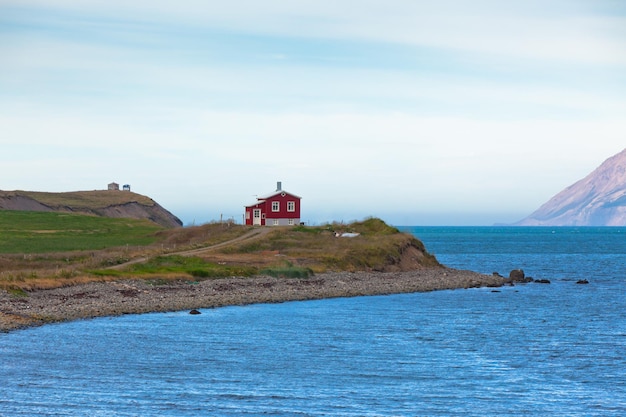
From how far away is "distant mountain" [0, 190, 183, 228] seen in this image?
594 feet

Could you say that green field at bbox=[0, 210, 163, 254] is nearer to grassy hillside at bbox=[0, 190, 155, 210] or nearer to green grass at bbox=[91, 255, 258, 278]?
green grass at bbox=[91, 255, 258, 278]

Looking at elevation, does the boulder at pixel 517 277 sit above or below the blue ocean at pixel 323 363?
above

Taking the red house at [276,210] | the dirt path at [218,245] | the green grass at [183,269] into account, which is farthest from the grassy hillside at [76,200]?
the green grass at [183,269]

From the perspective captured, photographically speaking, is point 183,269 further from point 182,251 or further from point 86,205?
point 86,205

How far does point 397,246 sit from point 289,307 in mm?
40594

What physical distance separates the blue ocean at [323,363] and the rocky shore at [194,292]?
245cm

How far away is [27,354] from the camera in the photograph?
142 feet

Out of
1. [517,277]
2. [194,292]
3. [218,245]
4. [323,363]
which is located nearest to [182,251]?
[218,245]

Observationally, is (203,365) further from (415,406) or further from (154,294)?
(154,294)

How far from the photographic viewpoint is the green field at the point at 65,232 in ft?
342

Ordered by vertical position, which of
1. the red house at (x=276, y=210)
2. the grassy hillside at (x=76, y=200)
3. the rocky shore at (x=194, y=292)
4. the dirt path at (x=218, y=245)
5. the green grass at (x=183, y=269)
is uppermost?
the grassy hillside at (x=76, y=200)

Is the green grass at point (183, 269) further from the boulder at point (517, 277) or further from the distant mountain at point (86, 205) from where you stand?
the distant mountain at point (86, 205)

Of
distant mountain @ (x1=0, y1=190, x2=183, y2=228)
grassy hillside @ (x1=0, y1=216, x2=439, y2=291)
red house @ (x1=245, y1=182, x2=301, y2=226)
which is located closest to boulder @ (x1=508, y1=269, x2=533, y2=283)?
grassy hillside @ (x1=0, y1=216, x2=439, y2=291)

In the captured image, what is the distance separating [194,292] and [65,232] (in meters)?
58.4
